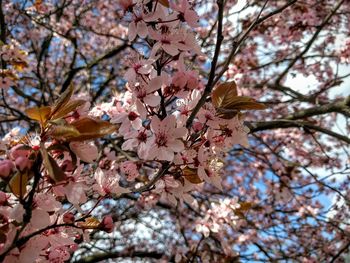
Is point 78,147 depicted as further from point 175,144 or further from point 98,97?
point 98,97

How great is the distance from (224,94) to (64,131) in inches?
20.0

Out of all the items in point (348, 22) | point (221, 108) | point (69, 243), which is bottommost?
point (69, 243)

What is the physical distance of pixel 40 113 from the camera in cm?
99

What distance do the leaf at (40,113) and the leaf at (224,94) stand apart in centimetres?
48

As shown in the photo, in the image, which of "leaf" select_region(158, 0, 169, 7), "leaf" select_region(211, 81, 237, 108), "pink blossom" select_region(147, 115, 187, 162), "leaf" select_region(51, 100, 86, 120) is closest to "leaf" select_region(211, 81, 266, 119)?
"leaf" select_region(211, 81, 237, 108)

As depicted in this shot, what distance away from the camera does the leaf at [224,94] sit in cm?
120

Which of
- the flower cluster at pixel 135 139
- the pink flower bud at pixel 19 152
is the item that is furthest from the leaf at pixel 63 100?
the pink flower bud at pixel 19 152

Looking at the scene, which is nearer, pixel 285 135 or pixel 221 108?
pixel 221 108

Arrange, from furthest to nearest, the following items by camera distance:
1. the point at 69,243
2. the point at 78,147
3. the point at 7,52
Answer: the point at 7,52, the point at 69,243, the point at 78,147

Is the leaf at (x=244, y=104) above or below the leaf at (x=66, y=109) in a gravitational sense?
above

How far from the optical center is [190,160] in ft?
4.20

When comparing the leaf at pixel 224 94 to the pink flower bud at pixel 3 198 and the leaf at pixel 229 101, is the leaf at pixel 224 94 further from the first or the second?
the pink flower bud at pixel 3 198

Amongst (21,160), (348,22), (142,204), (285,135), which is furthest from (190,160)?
(285,135)

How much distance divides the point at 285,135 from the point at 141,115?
4.99 metres
